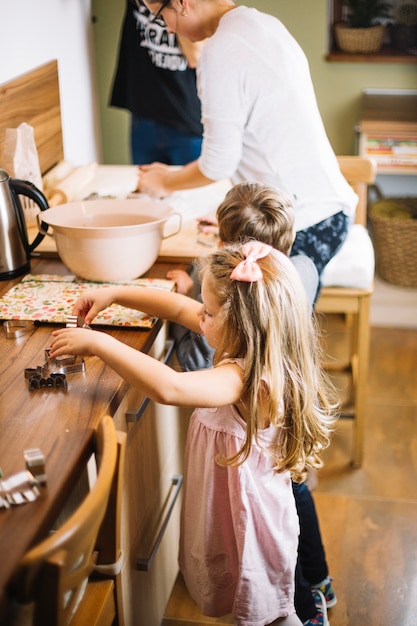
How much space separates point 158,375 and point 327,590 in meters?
0.93

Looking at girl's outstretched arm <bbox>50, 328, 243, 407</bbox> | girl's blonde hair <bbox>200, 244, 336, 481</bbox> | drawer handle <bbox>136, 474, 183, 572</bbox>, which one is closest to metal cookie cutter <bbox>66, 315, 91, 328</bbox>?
girl's outstretched arm <bbox>50, 328, 243, 407</bbox>

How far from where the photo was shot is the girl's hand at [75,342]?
1.26 meters

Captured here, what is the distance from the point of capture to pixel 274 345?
50.9 inches

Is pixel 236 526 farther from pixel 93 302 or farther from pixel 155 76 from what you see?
pixel 155 76

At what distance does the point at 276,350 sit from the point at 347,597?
0.91m

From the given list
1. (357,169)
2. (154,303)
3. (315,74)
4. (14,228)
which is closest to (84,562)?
(154,303)

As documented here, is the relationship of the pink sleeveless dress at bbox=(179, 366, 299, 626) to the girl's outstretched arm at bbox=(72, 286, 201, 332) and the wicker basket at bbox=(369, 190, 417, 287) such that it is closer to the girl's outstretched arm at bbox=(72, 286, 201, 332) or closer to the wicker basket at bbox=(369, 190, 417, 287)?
the girl's outstretched arm at bbox=(72, 286, 201, 332)

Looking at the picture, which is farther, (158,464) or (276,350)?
(158,464)

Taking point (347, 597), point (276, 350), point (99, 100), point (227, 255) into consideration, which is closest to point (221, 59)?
point (227, 255)

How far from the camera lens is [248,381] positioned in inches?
51.0

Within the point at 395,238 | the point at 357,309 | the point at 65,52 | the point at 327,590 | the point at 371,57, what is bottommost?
the point at 327,590

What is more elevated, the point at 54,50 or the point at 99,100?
the point at 54,50

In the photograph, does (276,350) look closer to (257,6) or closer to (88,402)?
(88,402)

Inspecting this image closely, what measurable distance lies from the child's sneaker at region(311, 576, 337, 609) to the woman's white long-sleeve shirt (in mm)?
825
